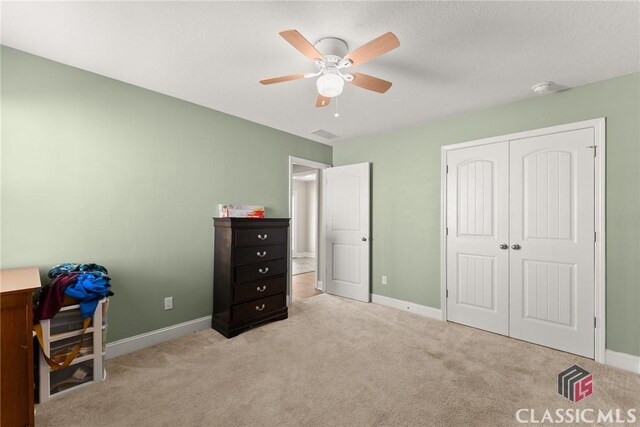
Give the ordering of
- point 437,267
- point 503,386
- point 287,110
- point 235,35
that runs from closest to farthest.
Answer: point 235,35
point 503,386
point 287,110
point 437,267

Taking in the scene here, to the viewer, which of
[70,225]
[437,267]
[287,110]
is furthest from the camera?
[437,267]

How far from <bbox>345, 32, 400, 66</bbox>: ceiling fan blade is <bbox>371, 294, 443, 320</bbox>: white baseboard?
3047mm

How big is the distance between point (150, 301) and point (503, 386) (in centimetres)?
311

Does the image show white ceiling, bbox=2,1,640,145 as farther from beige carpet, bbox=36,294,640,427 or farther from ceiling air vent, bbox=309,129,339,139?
beige carpet, bbox=36,294,640,427

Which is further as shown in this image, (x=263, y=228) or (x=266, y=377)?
(x=263, y=228)

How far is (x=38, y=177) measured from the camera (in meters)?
2.25

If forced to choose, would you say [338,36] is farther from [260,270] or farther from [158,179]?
[260,270]

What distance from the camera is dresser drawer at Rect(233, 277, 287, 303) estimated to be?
312 cm

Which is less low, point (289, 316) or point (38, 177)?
point (38, 177)

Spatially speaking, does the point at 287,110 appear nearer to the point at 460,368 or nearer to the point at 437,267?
the point at 437,267

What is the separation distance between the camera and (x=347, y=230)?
4551mm

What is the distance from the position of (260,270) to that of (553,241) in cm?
300

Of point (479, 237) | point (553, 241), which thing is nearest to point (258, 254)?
point (479, 237)

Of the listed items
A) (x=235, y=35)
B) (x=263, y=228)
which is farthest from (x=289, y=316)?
(x=235, y=35)
